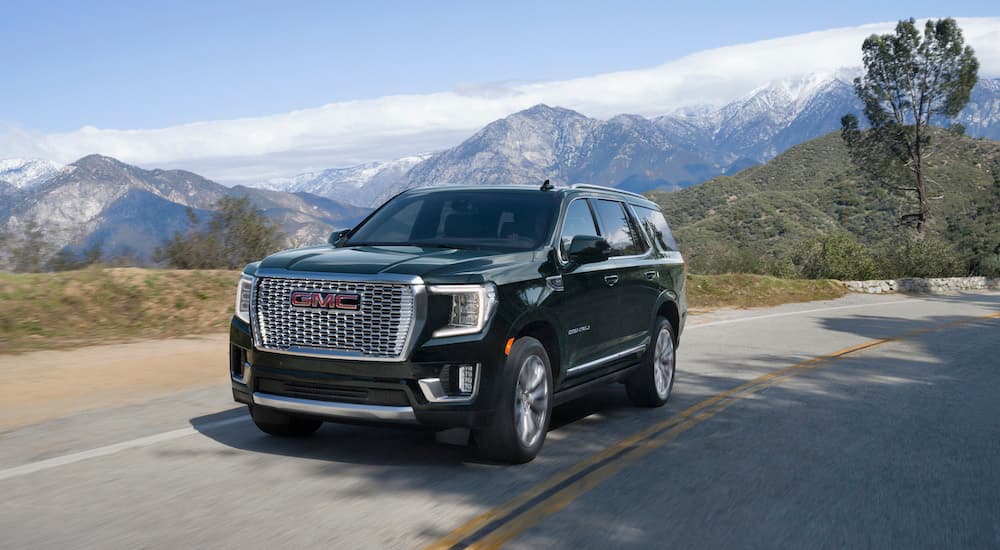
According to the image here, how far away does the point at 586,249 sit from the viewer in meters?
6.86

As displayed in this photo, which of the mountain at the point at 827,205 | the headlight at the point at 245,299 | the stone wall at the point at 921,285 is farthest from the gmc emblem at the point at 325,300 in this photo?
the mountain at the point at 827,205

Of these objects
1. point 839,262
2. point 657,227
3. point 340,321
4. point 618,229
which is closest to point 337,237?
point 340,321

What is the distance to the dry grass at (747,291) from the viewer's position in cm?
2489

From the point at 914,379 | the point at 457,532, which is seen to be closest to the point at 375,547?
the point at 457,532

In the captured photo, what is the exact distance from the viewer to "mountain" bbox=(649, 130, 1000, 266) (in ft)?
214

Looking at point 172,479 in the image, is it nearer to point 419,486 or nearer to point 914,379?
point 419,486

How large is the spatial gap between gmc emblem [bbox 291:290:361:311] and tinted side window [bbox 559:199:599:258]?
73.6 inches

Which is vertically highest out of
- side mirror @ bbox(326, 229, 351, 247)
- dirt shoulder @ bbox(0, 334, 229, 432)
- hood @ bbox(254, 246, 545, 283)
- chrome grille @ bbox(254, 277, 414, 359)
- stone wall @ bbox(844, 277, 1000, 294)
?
side mirror @ bbox(326, 229, 351, 247)

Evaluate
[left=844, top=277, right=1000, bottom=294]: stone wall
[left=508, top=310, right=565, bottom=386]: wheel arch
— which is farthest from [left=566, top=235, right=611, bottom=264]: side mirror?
[left=844, top=277, right=1000, bottom=294]: stone wall

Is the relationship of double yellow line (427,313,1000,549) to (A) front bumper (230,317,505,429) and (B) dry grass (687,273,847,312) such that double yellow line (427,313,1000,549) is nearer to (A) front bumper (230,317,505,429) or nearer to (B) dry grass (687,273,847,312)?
(A) front bumper (230,317,505,429)

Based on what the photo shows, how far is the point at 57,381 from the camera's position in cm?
955

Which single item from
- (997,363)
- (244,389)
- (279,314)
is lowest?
(997,363)

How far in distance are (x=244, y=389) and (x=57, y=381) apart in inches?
173

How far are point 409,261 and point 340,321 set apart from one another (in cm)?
60
